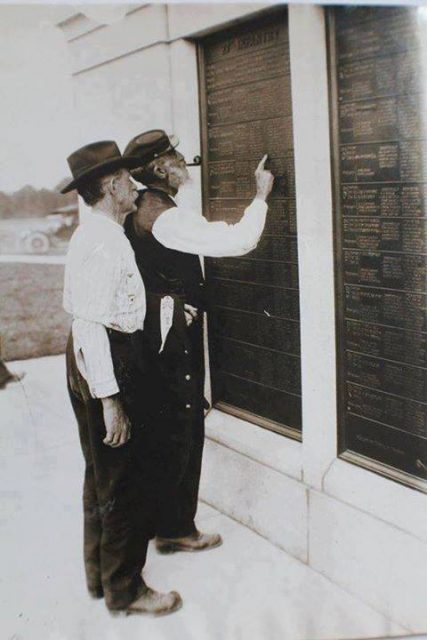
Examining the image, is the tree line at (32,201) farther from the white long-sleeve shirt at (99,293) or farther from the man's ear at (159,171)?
the man's ear at (159,171)

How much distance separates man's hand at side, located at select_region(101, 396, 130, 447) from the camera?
2838 millimetres

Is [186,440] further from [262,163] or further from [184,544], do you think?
[262,163]

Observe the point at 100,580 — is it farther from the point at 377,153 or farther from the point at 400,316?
the point at 377,153

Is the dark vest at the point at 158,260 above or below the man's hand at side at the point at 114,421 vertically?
above

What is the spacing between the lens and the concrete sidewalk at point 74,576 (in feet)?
9.64

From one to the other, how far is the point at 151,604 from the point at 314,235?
1.70 m

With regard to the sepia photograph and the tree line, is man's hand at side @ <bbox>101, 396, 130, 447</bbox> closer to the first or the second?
the sepia photograph

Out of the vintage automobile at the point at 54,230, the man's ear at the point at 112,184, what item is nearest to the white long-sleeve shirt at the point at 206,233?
the man's ear at the point at 112,184

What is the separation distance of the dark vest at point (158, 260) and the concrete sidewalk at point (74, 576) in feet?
1.87

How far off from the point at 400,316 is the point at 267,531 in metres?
1.31

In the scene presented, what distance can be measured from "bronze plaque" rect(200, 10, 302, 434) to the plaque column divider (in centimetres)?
14

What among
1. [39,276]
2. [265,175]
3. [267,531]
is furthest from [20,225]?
[267,531]

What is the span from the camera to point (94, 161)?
2826 millimetres

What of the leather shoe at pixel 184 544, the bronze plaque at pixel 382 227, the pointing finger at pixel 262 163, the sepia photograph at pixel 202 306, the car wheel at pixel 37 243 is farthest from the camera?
the leather shoe at pixel 184 544
